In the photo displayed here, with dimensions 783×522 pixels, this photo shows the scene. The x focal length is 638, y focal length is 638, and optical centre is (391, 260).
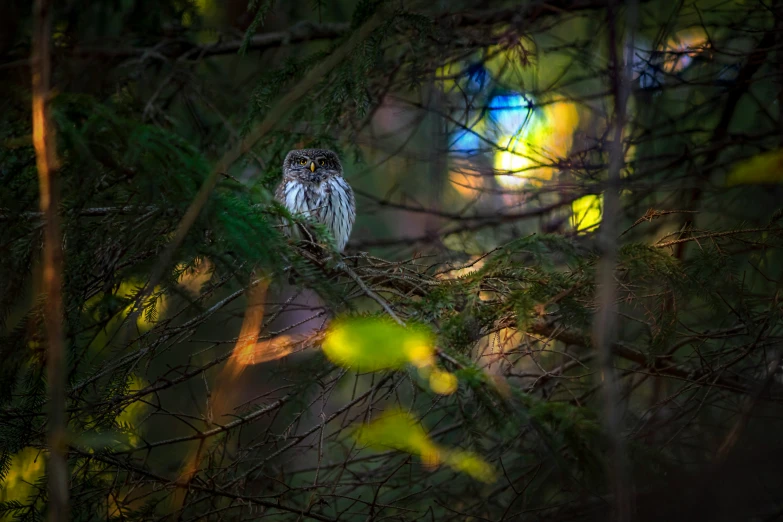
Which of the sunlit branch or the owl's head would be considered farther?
the owl's head

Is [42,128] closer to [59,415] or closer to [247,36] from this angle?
[59,415]

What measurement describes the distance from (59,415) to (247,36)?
74.0 inches

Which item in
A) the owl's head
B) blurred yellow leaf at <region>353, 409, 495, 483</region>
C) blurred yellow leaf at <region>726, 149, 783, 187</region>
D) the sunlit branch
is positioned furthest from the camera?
the owl's head

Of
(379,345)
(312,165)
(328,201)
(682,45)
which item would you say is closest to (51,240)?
(379,345)

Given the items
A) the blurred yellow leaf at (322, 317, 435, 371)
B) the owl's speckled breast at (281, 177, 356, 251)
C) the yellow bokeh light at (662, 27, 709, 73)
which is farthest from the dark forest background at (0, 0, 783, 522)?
the owl's speckled breast at (281, 177, 356, 251)

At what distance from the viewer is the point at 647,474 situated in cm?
192

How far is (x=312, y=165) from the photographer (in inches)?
179

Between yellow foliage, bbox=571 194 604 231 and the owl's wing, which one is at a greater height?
the owl's wing

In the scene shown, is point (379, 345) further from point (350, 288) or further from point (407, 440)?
point (350, 288)

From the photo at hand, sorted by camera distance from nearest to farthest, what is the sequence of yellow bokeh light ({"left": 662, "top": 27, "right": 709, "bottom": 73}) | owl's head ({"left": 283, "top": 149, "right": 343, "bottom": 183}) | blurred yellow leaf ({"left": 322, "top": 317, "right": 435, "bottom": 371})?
1. blurred yellow leaf ({"left": 322, "top": 317, "right": 435, "bottom": 371})
2. yellow bokeh light ({"left": 662, "top": 27, "right": 709, "bottom": 73})
3. owl's head ({"left": 283, "top": 149, "right": 343, "bottom": 183})

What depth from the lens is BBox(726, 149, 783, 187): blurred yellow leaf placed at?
2602mm

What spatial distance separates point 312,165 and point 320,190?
24 cm

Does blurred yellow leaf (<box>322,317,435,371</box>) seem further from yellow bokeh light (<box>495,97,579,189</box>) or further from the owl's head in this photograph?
the owl's head

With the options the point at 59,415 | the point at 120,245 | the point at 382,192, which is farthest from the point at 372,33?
the point at 382,192
